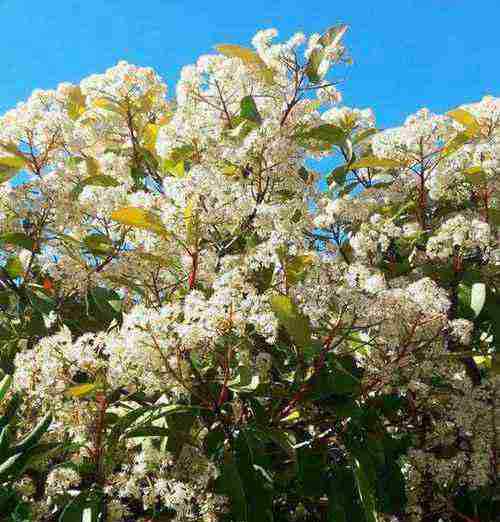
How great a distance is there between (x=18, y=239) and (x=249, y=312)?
4.74 ft

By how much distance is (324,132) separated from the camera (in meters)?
3.36

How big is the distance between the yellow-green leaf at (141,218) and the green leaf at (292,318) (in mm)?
620

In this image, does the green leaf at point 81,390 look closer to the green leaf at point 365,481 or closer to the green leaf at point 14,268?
the green leaf at point 365,481

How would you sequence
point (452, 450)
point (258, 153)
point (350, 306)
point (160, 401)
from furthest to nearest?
1. point (452, 450)
2. point (258, 153)
3. point (160, 401)
4. point (350, 306)

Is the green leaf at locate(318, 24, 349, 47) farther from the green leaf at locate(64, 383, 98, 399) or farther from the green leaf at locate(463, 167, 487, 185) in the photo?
the green leaf at locate(64, 383, 98, 399)

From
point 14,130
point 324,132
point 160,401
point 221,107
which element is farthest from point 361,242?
point 14,130

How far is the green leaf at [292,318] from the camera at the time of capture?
98.6 inches

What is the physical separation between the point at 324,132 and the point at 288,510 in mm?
1809

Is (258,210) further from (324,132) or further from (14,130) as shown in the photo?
(14,130)

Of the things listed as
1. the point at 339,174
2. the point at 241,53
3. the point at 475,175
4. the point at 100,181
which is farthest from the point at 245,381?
the point at 339,174

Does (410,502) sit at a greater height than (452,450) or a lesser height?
lesser

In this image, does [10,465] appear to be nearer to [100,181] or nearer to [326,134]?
[100,181]

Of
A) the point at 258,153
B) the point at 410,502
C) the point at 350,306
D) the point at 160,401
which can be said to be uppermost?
the point at 258,153

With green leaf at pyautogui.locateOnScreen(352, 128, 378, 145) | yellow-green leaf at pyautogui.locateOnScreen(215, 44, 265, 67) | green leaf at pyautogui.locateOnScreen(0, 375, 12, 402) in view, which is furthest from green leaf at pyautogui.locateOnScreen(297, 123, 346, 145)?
green leaf at pyautogui.locateOnScreen(0, 375, 12, 402)
